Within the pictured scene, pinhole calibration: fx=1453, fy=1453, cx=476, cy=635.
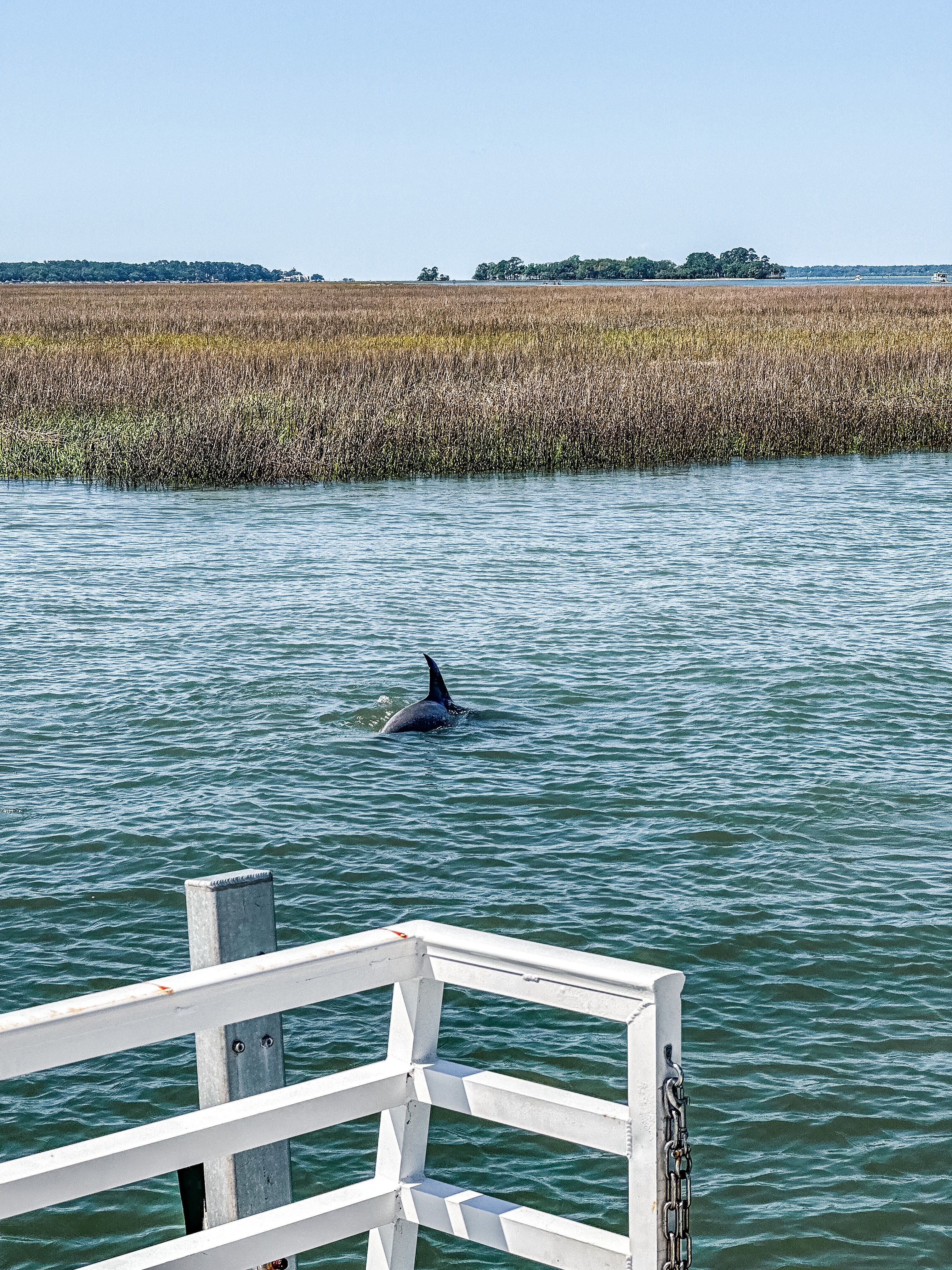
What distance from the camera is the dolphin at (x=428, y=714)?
10.1 m

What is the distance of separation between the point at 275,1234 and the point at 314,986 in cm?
47

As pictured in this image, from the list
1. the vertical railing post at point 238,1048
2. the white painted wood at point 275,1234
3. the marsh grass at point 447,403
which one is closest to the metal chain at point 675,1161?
the white painted wood at point 275,1234

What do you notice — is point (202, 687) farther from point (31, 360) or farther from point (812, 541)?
point (31, 360)

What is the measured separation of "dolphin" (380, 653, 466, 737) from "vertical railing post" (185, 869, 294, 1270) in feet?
22.1

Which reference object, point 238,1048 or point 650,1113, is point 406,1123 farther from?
point 650,1113

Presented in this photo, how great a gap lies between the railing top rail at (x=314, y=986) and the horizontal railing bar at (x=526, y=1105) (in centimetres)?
18

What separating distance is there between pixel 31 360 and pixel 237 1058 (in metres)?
27.3

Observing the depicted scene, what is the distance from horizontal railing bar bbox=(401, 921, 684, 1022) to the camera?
2.51 meters

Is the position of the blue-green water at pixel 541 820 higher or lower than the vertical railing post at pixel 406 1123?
lower

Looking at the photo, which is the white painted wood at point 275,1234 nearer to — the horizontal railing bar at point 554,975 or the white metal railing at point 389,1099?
the white metal railing at point 389,1099

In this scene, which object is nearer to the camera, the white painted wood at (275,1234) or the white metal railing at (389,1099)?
the white metal railing at (389,1099)

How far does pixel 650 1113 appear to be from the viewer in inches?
100

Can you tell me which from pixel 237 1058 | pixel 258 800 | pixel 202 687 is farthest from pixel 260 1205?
pixel 202 687

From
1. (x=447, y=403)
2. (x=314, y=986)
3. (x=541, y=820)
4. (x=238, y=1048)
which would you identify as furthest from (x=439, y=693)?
(x=447, y=403)
